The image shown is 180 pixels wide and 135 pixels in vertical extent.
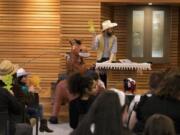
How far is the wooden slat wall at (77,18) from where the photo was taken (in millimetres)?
12711

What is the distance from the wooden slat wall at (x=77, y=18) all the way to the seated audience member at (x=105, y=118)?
960 cm

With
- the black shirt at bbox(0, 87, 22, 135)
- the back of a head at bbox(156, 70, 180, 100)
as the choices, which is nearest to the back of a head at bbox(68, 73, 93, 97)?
the black shirt at bbox(0, 87, 22, 135)

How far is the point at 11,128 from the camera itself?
605cm

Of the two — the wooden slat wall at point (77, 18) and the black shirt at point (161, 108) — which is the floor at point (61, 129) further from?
the black shirt at point (161, 108)

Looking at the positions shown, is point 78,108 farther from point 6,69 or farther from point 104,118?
point 104,118

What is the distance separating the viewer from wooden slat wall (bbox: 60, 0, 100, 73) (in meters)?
12.7

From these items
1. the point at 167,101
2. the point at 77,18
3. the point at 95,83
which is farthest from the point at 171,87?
the point at 77,18

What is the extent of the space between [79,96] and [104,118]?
8.24 ft

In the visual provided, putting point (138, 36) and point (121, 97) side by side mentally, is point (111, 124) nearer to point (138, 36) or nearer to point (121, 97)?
point (121, 97)

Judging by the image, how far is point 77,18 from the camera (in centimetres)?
1273

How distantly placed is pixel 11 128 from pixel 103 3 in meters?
7.41

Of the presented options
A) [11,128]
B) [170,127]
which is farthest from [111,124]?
[11,128]

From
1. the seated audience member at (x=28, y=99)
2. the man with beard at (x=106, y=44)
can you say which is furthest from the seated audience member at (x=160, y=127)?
the man with beard at (x=106, y=44)

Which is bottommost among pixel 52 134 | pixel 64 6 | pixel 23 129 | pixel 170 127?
pixel 52 134
